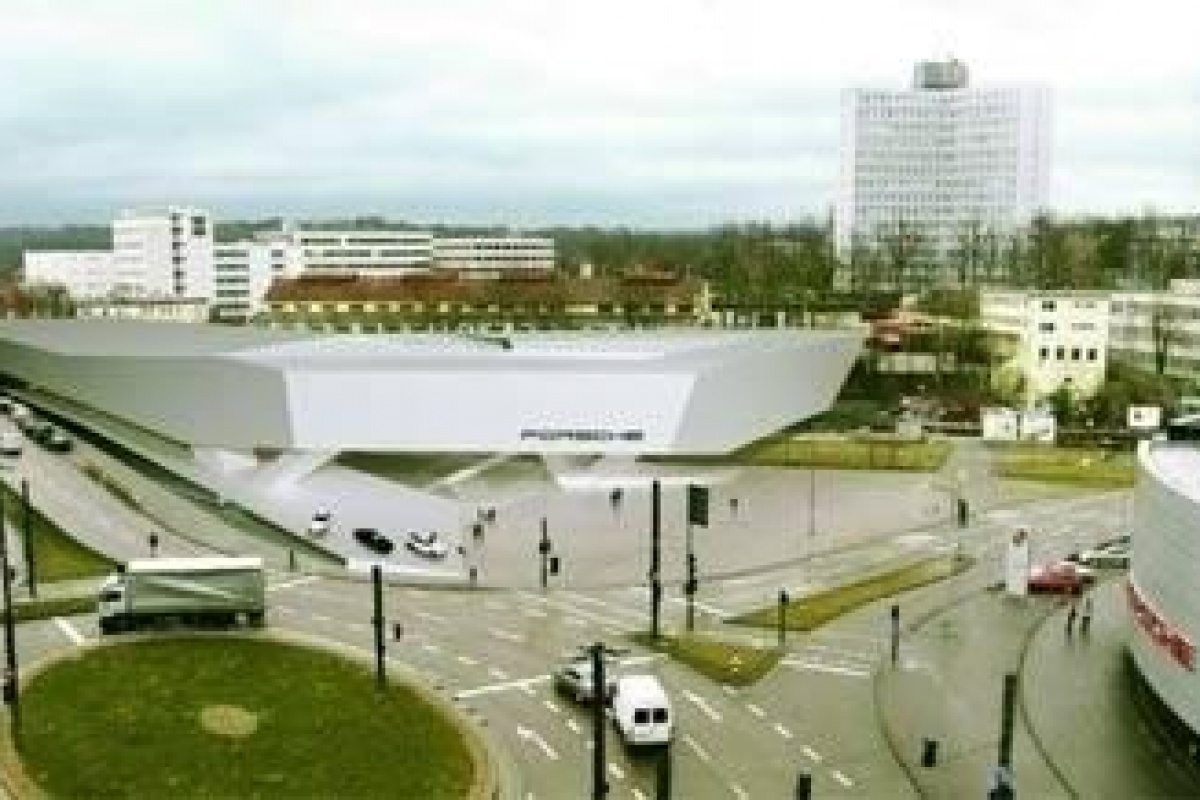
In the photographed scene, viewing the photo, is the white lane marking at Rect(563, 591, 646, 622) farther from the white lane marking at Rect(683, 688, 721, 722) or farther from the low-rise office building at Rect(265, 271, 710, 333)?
the low-rise office building at Rect(265, 271, 710, 333)

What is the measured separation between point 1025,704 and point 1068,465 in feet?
123

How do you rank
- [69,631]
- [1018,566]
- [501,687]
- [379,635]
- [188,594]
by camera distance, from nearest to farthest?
[379,635] → [188,594] → [501,687] → [69,631] → [1018,566]

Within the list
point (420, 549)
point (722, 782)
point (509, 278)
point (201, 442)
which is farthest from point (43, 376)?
point (509, 278)

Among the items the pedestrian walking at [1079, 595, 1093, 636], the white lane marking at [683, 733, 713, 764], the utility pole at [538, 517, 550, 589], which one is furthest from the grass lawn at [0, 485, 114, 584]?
the pedestrian walking at [1079, 595, 1093, 636]

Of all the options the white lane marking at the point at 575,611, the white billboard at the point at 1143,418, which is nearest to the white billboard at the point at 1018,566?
the white lane marking at the point at 575,611

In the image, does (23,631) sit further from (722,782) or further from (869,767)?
(869,767)

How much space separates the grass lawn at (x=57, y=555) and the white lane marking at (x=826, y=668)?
20659mm

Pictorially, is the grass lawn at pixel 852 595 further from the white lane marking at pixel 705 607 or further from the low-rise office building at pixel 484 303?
the low-rise office building at pixel 484 303

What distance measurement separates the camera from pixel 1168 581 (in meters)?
28.9

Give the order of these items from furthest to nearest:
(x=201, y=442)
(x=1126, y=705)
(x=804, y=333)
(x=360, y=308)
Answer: (x=360, y=308) → (x=804, y=333) → (x=201, y=442) → (x=1126, y=705)

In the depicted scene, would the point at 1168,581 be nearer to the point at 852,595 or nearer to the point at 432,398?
the point at 852,595

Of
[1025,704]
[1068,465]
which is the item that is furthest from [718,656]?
[1068,465]

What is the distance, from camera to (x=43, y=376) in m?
76.2

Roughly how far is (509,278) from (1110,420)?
76441mm
